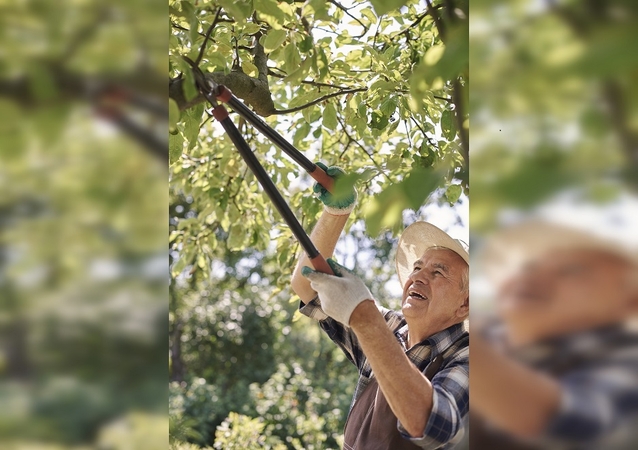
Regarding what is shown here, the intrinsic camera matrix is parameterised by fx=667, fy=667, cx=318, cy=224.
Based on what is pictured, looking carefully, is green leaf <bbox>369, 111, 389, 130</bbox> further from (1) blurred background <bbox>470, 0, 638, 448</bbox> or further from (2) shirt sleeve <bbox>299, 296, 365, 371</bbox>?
(1) blurred background <bbox>470, 0, 638, 448</bbox>

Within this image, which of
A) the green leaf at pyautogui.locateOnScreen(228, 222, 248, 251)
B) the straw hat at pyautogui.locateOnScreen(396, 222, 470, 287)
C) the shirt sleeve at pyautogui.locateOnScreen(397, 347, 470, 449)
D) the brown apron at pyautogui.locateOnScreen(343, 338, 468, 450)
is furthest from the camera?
the green leaf at pyautogui.locateOnScreen(228, 222, 248, 251)

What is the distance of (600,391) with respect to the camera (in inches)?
22.5

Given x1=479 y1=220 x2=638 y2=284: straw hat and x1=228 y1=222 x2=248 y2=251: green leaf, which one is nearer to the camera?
x1=479 y1=220 x2=638 y2=284: straw hat

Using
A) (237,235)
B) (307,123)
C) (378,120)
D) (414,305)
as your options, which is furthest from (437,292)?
(237,235)

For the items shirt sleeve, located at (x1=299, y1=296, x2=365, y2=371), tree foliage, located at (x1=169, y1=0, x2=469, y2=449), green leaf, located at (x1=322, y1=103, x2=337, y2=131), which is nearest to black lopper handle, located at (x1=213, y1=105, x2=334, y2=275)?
tree foliage, located at (x1=169, y1=0, x2=469, y2=449)

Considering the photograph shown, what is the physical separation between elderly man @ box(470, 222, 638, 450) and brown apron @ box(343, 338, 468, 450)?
1376mm

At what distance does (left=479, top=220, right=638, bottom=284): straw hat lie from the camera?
0.56 metres

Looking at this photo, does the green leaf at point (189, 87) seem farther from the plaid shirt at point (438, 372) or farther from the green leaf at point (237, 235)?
the green leaf at point (237, 235)

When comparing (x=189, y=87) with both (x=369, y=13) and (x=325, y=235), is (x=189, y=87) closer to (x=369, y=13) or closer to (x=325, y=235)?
(x=369, y=13)

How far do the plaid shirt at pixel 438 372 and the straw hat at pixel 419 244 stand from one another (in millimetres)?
219

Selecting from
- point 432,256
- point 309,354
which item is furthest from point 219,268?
point 432,256

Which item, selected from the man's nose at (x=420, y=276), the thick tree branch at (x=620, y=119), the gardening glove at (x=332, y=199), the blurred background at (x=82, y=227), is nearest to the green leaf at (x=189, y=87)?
the blurred background at (x=82, y=227)

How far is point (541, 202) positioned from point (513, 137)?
64mm

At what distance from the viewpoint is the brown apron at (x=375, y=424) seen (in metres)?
1.93
